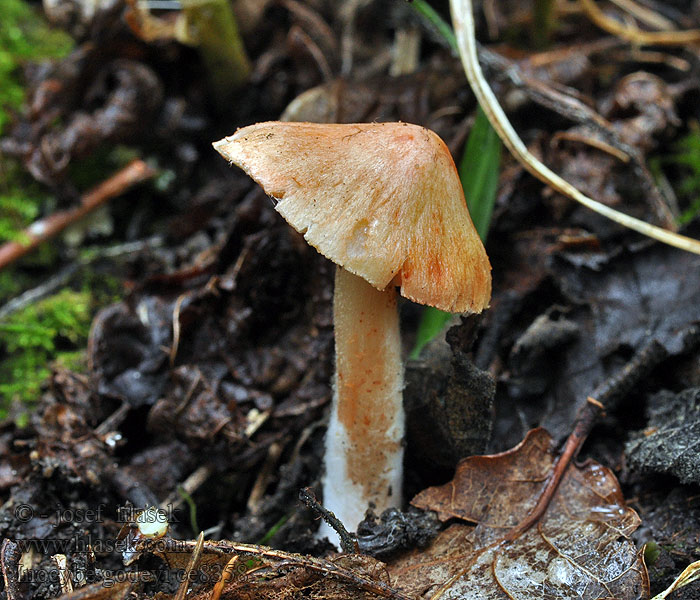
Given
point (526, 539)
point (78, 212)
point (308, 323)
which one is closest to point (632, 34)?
point (308, 323)

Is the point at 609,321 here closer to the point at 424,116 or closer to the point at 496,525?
the point at 496,525

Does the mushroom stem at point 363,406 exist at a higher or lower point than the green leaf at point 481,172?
lower

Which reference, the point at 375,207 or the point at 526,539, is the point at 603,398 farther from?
the point at 375,207

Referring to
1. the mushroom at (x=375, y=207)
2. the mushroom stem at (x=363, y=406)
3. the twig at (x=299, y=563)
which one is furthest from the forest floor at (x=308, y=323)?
the mushroom at (x=375, y=207)

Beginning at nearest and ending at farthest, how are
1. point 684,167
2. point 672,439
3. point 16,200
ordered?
point 672,439
point 16,200
point 684,167

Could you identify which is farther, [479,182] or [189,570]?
[479,182]

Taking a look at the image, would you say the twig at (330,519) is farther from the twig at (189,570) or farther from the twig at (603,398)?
the twig at (603,398)

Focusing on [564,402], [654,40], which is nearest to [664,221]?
[564,402]

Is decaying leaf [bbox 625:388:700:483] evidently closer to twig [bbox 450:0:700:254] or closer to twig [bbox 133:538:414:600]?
twig [bbox 450:0:700:254]
